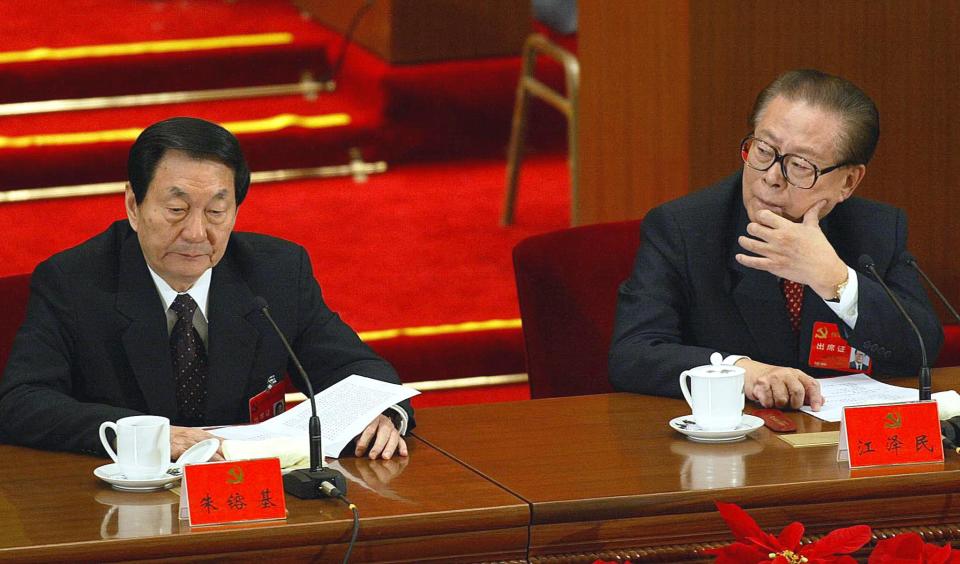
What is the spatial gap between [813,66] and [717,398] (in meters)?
1.56

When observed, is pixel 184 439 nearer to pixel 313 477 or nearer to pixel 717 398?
pixel 313 477

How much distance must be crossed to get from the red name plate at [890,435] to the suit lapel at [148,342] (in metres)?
1.05

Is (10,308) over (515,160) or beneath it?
over

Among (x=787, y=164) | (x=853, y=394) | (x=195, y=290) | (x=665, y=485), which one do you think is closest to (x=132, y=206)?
(x=195, y=290)

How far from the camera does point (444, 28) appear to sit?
19.6ft

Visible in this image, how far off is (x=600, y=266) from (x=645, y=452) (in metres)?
0.79

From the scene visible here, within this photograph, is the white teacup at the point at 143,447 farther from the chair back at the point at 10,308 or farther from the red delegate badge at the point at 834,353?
the red delegate badge at the point at 834,353

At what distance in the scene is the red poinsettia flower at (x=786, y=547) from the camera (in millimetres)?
1425

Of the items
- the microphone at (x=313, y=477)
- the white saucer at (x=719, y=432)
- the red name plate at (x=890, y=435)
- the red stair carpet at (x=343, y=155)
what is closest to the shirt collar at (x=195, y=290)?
the microphone at (x=313, y=477)

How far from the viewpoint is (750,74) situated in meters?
3.67

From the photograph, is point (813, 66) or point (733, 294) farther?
point (813, 66)

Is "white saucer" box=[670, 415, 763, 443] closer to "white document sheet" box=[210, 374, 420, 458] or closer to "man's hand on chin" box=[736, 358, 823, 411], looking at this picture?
"man's hand on chin" box=[736, 358, 823, 411]

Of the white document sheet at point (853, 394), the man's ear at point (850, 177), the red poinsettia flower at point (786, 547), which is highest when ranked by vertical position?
the man's ear at point (850, 177)

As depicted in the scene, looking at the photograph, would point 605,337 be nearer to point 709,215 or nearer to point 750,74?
point 709,215
